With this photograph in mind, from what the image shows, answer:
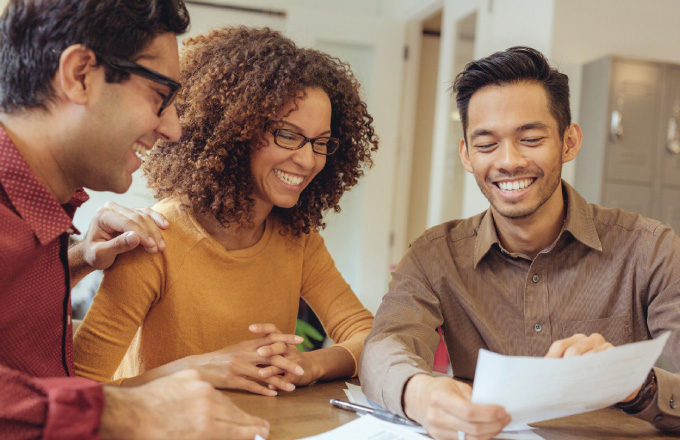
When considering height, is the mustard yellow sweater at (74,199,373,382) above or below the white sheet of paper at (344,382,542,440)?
above

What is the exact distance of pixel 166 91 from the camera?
47.3 inches

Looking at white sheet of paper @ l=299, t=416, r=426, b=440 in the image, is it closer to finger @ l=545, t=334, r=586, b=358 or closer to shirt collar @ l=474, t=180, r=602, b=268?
finger @ l=545, t=334, r=586, b=358

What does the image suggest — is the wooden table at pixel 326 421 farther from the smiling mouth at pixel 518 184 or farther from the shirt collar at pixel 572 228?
the smiling mouth at pixel 518 184

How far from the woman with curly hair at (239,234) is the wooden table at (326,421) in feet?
0.30

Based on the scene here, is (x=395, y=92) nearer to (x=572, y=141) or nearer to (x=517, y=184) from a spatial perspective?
(x=572, y=141)

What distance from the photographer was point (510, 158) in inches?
60.4

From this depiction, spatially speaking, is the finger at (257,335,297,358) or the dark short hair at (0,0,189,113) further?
the finger at (257,335,297,358)

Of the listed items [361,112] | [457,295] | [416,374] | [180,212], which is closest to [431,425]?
[416,374]

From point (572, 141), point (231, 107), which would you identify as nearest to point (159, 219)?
point (231, 107)

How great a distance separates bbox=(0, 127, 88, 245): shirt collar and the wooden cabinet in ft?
9.43

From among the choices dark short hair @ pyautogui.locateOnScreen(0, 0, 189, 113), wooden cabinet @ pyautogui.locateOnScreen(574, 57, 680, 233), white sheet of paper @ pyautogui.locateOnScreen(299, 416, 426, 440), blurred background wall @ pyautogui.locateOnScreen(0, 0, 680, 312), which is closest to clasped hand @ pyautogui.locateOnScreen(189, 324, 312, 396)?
white sheet of paper @ pyautogui.locateOnScreen(299, 416, 426, 440)

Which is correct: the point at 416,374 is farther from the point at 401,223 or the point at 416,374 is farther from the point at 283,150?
the point at 401,223

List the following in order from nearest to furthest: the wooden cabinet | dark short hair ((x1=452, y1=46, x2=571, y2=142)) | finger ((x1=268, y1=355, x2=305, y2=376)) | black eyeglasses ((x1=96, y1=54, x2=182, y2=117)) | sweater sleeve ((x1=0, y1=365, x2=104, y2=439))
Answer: sweater sleeve ((x1=0, y1=365, x2=104, y2=439)) < black eyeglasses ((x1=96, y1=54, x2=182, y2=117)) < finger ((x1=268, y1=355, x2=305, y2=376)) < dark short hair ((x1=452, y1=46, x2=571, y2=142)) < the wooden cabinet

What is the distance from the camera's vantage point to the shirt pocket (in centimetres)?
Result: 152
